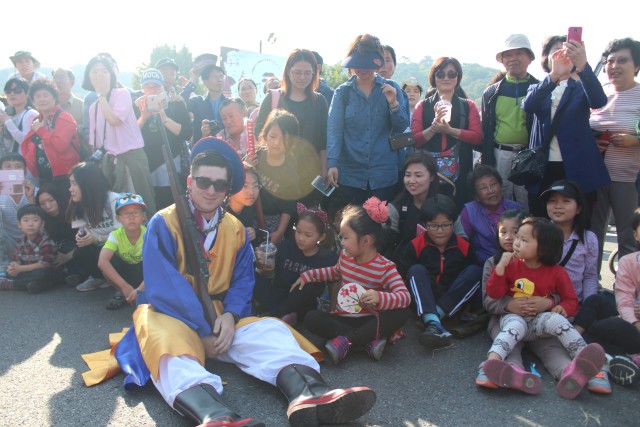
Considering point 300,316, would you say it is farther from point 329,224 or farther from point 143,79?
point 143,79

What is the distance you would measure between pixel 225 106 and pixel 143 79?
1059 mm

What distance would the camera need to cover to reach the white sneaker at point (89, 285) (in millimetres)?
5184

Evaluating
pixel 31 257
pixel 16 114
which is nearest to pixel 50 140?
pixel 16 114

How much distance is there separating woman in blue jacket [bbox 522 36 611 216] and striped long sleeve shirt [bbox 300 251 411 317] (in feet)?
5.44

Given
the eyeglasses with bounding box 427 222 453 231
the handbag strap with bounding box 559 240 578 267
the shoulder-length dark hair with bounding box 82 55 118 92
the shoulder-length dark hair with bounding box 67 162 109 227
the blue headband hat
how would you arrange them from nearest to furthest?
the blue headband hat < the handbag strap with bounding box 559 240 578 267 < the eyeglasses with bounding box 427 222 453 231 < the shoulder-length dark hair with bounding box 67 162 109 227 < the shoulder-length dark hair with bounding box 82 55 118 92

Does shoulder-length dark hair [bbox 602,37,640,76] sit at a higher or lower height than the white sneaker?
higher

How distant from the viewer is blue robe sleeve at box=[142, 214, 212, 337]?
313 cm

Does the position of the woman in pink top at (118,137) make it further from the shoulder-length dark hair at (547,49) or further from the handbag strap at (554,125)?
the shoulder-length dark hair at (547,49)

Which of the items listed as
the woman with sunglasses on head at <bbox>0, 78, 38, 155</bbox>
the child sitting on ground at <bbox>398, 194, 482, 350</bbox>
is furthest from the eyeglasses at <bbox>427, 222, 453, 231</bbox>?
the woman with sunglasses on head at <bbox>0, 78, 38, 155</bbox>

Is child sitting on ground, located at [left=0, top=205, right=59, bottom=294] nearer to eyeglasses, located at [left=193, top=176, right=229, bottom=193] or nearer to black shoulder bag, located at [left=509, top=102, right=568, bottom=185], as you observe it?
eyeglasses, located at [left=193, top=176, right=229, bottom=193]

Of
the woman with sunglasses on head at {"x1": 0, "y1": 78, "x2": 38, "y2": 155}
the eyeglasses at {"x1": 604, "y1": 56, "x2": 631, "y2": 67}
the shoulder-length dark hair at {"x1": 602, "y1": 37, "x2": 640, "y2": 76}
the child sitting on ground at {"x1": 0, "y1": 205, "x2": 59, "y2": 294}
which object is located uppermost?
the shoulder-length dark hair at {"x1": 602, "y1": 37, "x2": 640, "y2": 76}

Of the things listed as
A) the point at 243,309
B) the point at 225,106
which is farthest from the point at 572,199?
the point at 225,106

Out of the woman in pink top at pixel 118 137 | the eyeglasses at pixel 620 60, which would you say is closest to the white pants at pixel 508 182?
the eyeglasses at pixel 620 60

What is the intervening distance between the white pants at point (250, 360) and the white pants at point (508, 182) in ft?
9.11
